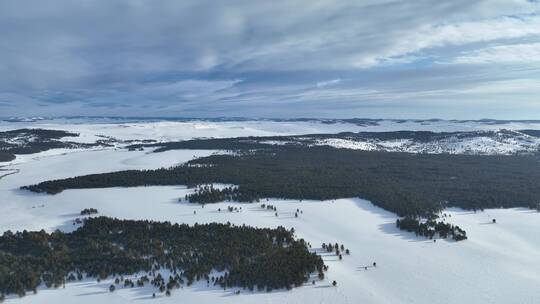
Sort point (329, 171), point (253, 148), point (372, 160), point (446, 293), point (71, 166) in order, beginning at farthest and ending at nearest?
1. point (253, 148)
2. point (372, 160)
3. point (71, 166)
4. point (329, 171)
5. point (446, 293)

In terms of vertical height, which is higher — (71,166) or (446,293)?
(71,166)

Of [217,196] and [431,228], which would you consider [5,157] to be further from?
[431,228]

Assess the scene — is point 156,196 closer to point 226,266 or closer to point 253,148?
point 226,266

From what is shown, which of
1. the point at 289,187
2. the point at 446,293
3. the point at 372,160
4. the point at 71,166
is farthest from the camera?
the point at 372,160

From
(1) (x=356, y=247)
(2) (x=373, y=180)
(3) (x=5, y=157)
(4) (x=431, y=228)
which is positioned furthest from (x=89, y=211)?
(3) (x=5, y=157)

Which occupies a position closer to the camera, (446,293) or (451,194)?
(446,293)

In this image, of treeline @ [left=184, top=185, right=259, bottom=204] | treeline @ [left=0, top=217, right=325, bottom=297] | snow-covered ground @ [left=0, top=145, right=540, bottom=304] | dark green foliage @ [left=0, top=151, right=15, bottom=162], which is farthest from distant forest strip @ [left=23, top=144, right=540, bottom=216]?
dark green foliage @ [left=0, top=151, right=15, bottom=162]

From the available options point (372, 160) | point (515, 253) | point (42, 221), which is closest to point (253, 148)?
point (372, 160)

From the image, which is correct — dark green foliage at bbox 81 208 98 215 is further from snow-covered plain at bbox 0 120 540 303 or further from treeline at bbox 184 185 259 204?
Result: treeline at bbox 184 185 259 204

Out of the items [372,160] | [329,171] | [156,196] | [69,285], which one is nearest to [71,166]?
[156,196]
